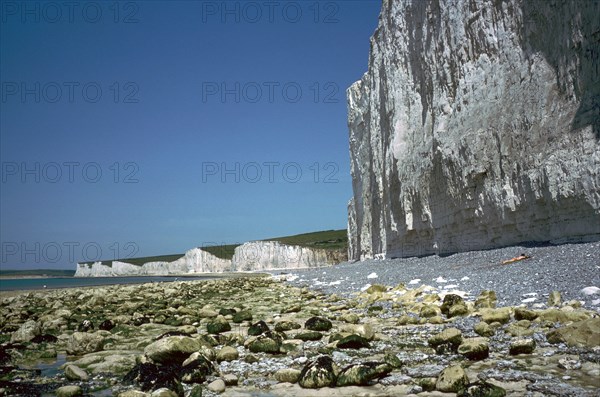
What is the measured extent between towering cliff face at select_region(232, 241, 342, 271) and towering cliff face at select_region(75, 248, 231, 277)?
7.49 meters

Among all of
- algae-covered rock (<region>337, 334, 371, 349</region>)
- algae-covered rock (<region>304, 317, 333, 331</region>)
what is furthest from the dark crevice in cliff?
algae-covered rock (<region>337, 334, 371, 349</region>)

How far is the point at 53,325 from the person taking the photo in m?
10.5

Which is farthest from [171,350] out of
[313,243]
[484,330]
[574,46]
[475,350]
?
[313,243]

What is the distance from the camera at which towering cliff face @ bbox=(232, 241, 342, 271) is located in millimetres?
84625

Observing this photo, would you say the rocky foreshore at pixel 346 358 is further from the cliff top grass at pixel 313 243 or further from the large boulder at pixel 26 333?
the cliff top grass at pixel 313 243

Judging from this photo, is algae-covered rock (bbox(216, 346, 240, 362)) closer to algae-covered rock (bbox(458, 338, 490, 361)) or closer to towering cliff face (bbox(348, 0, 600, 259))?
algae-covered rock (bbox(458, 338, 490, 361))

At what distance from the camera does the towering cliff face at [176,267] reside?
94438 millimetres

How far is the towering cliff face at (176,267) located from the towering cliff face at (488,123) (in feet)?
207

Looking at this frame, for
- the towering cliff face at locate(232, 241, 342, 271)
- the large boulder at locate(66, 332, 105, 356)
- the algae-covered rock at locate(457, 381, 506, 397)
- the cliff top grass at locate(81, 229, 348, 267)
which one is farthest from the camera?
the cliff top grass at locate(81, 229, 348, 267)

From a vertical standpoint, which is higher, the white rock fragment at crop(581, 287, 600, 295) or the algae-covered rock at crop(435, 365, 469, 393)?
the white rock fragment at crop(581, 287, 600, 295)

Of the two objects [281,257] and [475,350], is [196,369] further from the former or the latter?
[281,257]

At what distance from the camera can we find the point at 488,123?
19984mm

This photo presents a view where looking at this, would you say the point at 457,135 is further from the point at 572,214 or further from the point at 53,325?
the point at 53,325

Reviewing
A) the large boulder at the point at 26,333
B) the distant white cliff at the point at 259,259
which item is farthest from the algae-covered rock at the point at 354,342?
the distant white cliff at the point at 259,259
